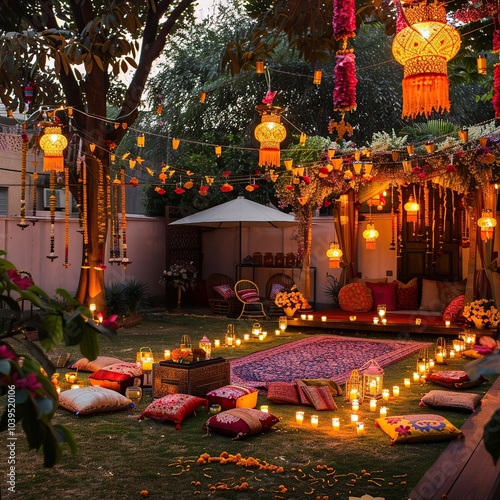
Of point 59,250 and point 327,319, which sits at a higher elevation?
point 59,250

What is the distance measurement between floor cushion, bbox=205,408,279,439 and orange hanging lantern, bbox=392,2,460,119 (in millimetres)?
2727

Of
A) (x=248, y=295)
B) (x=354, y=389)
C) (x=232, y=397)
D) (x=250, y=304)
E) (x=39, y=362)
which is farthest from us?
(x=250, y=304)

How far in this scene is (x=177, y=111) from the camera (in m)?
19.9

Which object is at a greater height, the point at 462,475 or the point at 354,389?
the point at 354,389

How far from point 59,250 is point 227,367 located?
7467 mm

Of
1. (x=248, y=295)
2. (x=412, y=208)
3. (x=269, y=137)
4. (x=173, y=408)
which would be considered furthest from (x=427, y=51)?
(x=248, y=295)

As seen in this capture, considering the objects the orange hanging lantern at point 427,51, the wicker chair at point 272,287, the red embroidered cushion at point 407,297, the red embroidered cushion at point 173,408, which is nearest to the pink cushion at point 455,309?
the red embroidered cushion at point 407,297

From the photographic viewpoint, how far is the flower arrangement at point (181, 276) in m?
14.5

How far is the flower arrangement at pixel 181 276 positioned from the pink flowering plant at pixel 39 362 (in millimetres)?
12200

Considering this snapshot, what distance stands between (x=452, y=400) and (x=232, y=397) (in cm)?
199

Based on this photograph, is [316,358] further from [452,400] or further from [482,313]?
[452,400]

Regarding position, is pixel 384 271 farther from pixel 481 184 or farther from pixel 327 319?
pixel 481 184

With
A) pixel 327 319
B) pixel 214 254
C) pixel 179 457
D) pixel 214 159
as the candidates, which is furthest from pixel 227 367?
pixel 214 159

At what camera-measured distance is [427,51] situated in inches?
181
